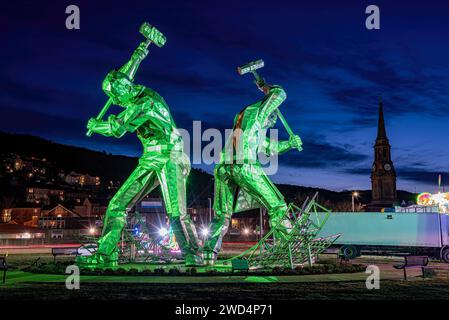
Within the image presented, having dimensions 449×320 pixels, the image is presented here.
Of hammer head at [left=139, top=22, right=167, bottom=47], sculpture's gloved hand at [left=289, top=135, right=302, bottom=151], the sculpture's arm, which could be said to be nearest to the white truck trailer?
sculpture's gloved hand at [left=289, top=135, right=302, bottom=151]

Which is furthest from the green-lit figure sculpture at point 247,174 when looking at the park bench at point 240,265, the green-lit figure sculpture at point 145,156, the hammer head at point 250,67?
the green-lit figure sculpture at point 145,156

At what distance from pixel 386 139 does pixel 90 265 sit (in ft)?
385

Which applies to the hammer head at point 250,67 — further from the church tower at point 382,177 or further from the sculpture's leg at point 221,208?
the church tower at point 382,177

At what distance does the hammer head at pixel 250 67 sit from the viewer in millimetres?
20438

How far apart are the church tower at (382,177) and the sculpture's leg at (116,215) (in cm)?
10469

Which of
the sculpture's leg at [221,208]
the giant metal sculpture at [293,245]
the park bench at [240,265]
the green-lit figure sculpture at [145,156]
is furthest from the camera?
the sculpture's leg at [221,208]

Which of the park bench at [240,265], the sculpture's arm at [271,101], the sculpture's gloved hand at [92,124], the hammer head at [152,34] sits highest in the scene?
the hammer head at [152,34]

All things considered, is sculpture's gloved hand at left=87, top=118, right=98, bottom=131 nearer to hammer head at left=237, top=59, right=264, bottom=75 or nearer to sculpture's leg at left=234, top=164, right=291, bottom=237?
sculpture's leg at left=234, top=164, right=291, bottom=237

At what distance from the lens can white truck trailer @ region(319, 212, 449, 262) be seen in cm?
2834

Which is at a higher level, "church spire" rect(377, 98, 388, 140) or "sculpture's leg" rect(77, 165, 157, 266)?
"church spire" rect(377, 98, 388, 140)

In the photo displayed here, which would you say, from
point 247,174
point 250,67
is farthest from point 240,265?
point 250,67

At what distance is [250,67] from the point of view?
2053 cm

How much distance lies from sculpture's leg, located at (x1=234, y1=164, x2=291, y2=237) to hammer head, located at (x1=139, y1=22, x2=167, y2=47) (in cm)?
594
